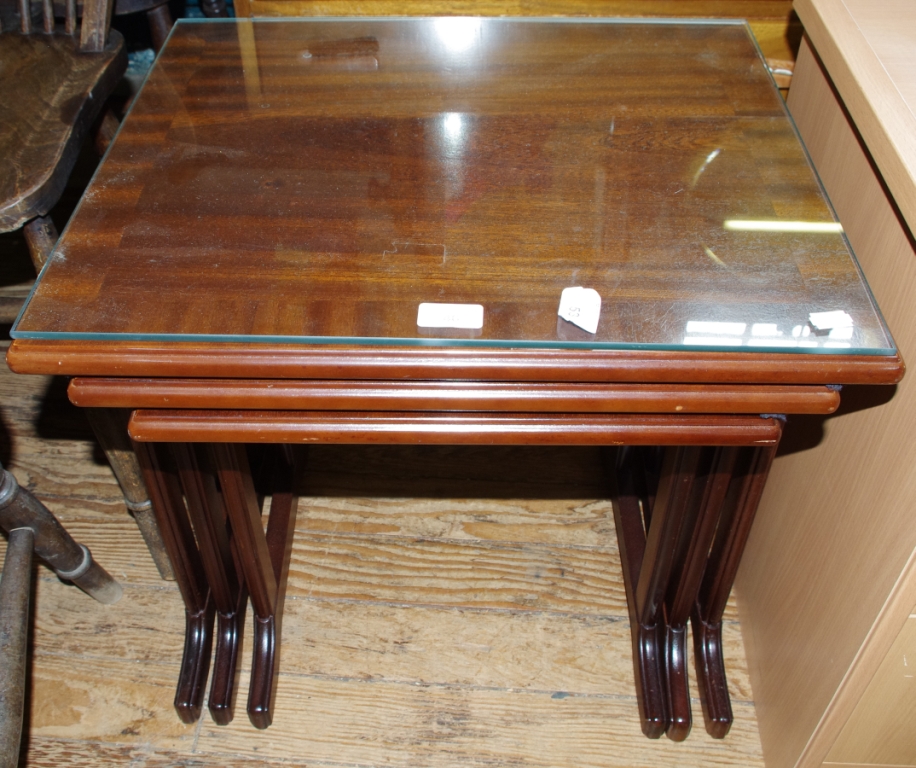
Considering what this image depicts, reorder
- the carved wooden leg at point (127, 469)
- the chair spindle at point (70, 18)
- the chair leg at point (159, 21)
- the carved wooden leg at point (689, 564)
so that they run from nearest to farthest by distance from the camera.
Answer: the carved wooden leg at point (689, 564) < the carved wooden leg at point (127, 469) < the chair spindle at point (70, 18) < the chair leg at point (159, 21)

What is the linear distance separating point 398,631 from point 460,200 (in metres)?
0.68

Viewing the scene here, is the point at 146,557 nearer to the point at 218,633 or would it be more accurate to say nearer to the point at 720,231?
the point at 218,633

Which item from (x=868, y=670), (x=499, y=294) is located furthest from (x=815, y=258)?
(x=868, y=670)

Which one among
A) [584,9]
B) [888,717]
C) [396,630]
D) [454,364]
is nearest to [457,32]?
[584,9]

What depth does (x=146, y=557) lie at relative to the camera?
1390 millimetres

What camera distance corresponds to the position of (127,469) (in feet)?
3.84

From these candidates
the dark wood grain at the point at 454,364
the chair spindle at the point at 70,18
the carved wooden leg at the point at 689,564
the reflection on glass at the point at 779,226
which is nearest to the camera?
the dark wood grain at the point at 454,364

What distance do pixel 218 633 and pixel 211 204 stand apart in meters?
0.63

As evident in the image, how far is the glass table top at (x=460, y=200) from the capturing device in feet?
2.54

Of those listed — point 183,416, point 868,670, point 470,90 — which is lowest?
point 868,670

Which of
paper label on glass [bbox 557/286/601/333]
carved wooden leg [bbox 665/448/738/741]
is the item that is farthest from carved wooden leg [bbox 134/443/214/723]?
carved wooden leg [bbox 665/448/738/741]

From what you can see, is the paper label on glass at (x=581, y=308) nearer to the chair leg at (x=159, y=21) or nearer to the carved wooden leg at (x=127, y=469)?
the carved wooden leg at (x=127, y=469)


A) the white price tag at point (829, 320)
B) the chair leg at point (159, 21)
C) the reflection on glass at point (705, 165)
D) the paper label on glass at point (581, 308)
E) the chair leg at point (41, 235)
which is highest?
the reflection on glass at point (705, 165)

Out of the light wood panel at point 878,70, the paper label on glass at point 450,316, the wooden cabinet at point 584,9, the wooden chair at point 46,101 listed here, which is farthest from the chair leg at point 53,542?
the light wood panel at point 878,70
